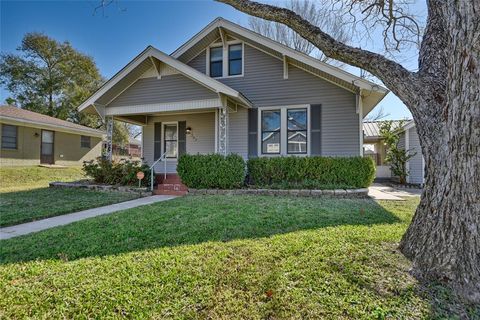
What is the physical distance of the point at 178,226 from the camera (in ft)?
14.2

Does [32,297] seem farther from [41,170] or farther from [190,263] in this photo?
[41,170]

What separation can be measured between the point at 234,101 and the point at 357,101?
14.5 ft

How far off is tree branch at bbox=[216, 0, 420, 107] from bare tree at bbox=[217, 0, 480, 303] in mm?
14

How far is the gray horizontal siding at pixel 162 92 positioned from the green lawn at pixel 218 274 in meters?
5.79

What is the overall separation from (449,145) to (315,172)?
19.9 feet

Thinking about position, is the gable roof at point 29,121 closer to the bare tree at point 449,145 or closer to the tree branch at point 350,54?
the tree branch at point 350,54

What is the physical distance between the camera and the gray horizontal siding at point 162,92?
899 centimetres

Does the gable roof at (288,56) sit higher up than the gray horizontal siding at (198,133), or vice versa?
the gable roof at (288,56)

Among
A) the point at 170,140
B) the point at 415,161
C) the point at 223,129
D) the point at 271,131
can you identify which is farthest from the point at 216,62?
the point at 415,161

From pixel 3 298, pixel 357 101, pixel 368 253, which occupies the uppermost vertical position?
pixel 357 101

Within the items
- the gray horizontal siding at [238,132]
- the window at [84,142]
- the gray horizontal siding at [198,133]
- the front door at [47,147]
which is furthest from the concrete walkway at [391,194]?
the window at [84,142]

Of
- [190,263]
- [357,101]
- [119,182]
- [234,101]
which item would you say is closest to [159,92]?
[234,101]

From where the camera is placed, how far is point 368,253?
3006 millimetres

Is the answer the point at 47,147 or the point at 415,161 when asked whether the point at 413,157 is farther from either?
the point at 47,147
